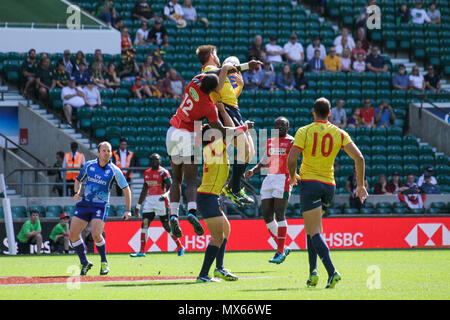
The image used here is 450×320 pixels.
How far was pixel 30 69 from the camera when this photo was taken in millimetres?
24406

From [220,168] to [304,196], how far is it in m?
1.20

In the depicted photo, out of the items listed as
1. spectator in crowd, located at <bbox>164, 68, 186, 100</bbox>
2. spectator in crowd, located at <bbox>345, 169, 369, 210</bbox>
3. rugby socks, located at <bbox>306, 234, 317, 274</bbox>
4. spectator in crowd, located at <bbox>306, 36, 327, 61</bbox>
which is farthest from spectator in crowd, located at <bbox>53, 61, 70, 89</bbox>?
rugby socks, located at <bbox>306, 234, 317, 274</bbox>

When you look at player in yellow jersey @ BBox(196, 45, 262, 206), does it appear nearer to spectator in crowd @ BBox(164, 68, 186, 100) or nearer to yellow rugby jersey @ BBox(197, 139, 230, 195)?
yellow rugby jersey @ BBox(197, 139, 230, 195)

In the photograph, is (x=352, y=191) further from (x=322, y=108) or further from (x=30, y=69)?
(x=322, y=108)

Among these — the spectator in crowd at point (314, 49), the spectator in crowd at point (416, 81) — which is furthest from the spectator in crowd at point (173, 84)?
the spectator in crowd at point (416, 81)

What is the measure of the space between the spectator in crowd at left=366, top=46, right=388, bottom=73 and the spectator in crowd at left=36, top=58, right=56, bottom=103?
34.6 ft

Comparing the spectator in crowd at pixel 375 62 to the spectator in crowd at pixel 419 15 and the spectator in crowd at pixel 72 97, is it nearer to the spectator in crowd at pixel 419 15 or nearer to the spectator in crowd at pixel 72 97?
the spectator in crowd at pixel 419 15

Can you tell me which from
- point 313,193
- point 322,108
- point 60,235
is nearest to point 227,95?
point 322,108

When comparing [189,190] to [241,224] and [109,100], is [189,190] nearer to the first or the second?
[241,224]

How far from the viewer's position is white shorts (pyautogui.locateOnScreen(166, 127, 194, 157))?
10703 mm

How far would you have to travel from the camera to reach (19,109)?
24516 mm

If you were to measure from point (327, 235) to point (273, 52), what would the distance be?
8.43 metres

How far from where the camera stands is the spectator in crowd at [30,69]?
2427 centimetres

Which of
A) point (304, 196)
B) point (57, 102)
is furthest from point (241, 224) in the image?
point (304, 196)
